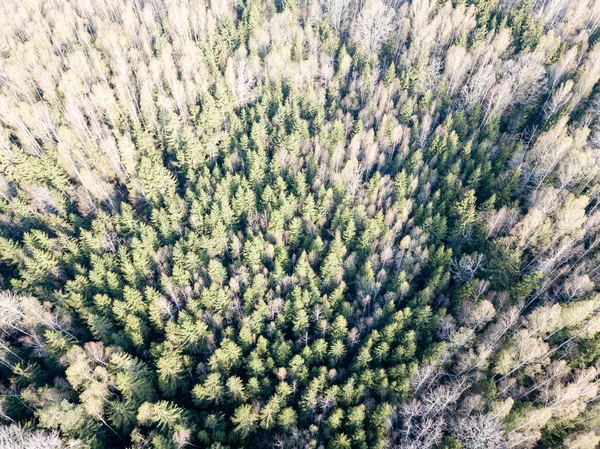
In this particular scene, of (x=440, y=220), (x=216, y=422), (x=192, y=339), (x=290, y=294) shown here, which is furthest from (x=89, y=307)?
(x=440, y=220)

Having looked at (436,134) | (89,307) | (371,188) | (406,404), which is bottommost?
(406,404)

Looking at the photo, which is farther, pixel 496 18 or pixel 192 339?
pixel 496 18

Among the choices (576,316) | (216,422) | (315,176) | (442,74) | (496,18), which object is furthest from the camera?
(496,18)

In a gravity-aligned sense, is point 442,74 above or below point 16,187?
above

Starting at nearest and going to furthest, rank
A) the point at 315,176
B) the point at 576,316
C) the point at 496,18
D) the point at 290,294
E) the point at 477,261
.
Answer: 1. the point at 576,316
2. the point at 290,294
3. the point at 477,261
4. the point at 315,176
5. the point at 496,18

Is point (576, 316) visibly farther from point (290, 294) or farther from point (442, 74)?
point (442, 74)

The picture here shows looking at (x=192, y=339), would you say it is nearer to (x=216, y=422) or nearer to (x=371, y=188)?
(x=216, y=422)
